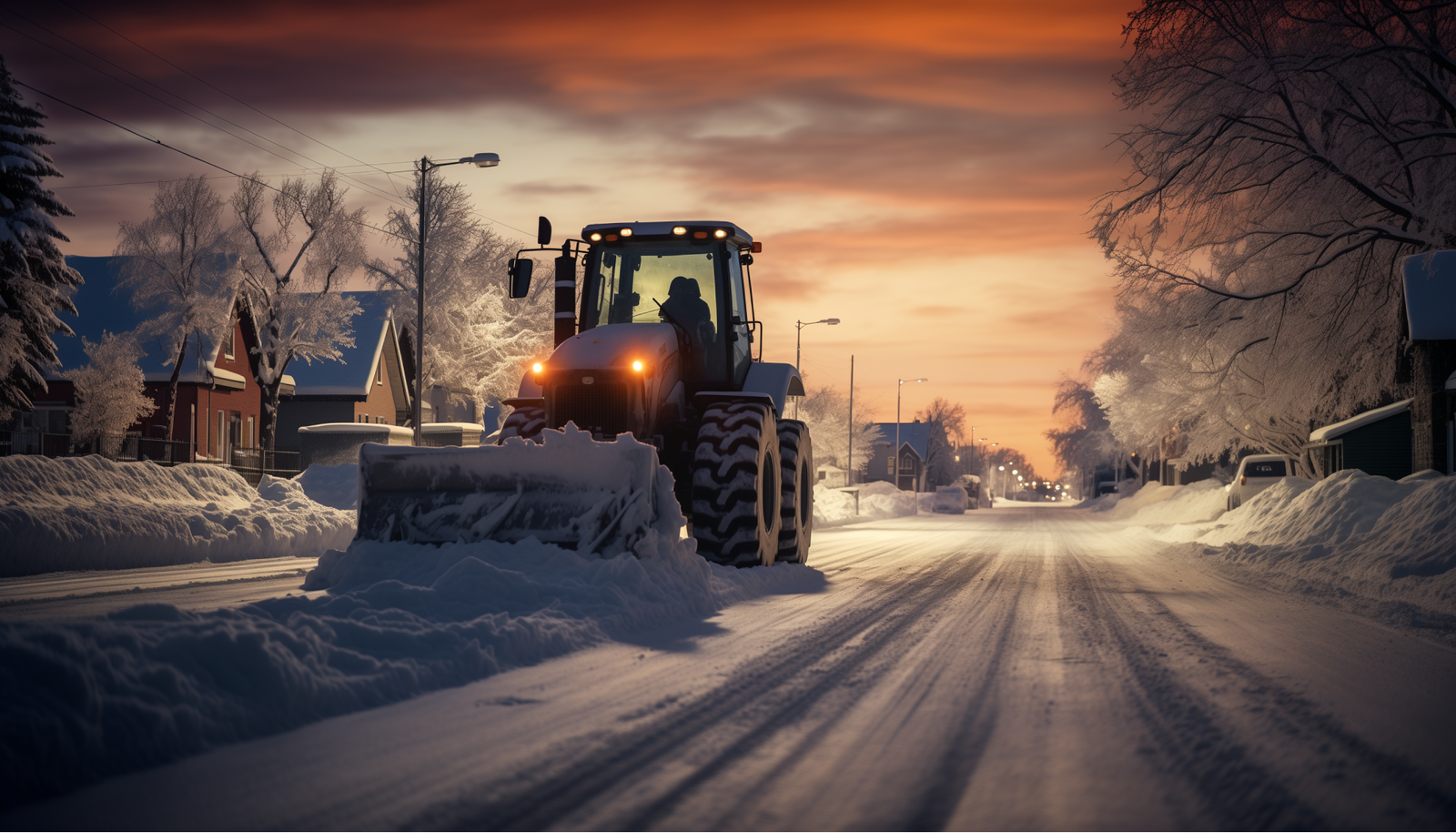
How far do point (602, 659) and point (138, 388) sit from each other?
33298 millimetres

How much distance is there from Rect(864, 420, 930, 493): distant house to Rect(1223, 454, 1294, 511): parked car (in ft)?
293

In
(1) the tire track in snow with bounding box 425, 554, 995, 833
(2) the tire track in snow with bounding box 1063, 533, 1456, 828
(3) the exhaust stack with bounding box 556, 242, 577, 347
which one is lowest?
(1) the tire track in snow with bounding box 425, 554, 995, 833

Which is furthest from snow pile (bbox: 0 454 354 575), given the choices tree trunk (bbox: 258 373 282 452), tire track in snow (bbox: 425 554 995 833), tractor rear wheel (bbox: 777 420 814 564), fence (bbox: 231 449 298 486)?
tree trunk (bbox: 258 373 282 452)

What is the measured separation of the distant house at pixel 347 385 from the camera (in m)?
46.4

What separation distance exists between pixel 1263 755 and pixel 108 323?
44.0 m

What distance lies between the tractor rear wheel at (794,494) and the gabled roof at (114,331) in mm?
31928

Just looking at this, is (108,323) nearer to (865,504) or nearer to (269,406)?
(269,406)

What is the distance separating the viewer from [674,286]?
12492mm

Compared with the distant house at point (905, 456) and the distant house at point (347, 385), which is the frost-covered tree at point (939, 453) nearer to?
the distant house at point (905, 456)

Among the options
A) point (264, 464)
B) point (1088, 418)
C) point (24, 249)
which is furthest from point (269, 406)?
point (1088, 418)

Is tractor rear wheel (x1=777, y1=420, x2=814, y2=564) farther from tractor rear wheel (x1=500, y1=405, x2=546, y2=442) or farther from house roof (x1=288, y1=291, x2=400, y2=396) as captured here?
house roof (x1=288, y1=291, x2=400, y2=396)

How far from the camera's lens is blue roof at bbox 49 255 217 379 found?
38188mm

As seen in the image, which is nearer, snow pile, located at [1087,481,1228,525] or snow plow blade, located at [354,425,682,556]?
snow plow blade, located at [354,425,682,556]

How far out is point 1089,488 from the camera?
377 ft
